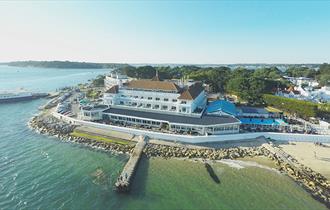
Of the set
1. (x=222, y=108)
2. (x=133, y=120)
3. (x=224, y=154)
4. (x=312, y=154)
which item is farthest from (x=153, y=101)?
(x=312, y=154)

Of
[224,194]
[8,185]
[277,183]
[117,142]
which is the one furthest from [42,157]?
[277,183]

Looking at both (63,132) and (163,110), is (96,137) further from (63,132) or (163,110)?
(163,110)

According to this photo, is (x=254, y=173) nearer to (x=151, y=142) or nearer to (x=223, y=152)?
(x=223, y=152)

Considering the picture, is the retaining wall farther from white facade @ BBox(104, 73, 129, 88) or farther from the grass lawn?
white facade @ BBox(104, 73, 129, 88)

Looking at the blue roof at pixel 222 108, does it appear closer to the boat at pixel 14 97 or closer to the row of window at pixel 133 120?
the row of window at pixel 133 120

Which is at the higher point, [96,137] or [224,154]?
[96,137]
